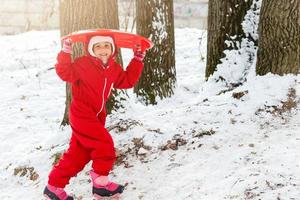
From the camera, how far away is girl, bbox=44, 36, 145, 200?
11.7 feet

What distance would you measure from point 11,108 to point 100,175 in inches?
132

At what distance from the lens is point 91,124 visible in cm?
359

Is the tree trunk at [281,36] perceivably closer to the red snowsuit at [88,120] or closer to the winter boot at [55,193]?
the red snowsuit at [88,120]

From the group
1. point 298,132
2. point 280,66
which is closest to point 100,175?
point 298,132

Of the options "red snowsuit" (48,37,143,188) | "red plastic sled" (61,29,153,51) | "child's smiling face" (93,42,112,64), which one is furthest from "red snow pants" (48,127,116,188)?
"red plastic sled" (61,29,153,51)

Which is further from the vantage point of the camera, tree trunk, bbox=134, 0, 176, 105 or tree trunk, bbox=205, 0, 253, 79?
tree trunk, bbox=134, 0, 176, 105

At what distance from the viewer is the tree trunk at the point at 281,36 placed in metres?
4.25

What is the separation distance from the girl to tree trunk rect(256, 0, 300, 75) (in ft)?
5.22

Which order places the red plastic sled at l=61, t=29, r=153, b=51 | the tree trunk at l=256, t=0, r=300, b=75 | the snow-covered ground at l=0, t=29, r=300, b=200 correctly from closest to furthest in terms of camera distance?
the snow-covered ground at l=0, t=29, r=300, b=200, the red plastic sled at l=61, t=29, r=153, b=51, the tree trunk at l=256, t=0, r=300, b=75

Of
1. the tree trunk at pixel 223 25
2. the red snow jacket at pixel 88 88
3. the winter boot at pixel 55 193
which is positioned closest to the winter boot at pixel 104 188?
the winter boot at pixel 55 193

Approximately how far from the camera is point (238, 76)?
4957mm

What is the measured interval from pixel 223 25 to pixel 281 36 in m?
0.96

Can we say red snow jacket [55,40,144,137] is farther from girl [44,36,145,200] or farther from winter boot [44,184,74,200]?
winter boot [44,184,74,200]

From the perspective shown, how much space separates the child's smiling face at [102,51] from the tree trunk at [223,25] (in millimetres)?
1918
